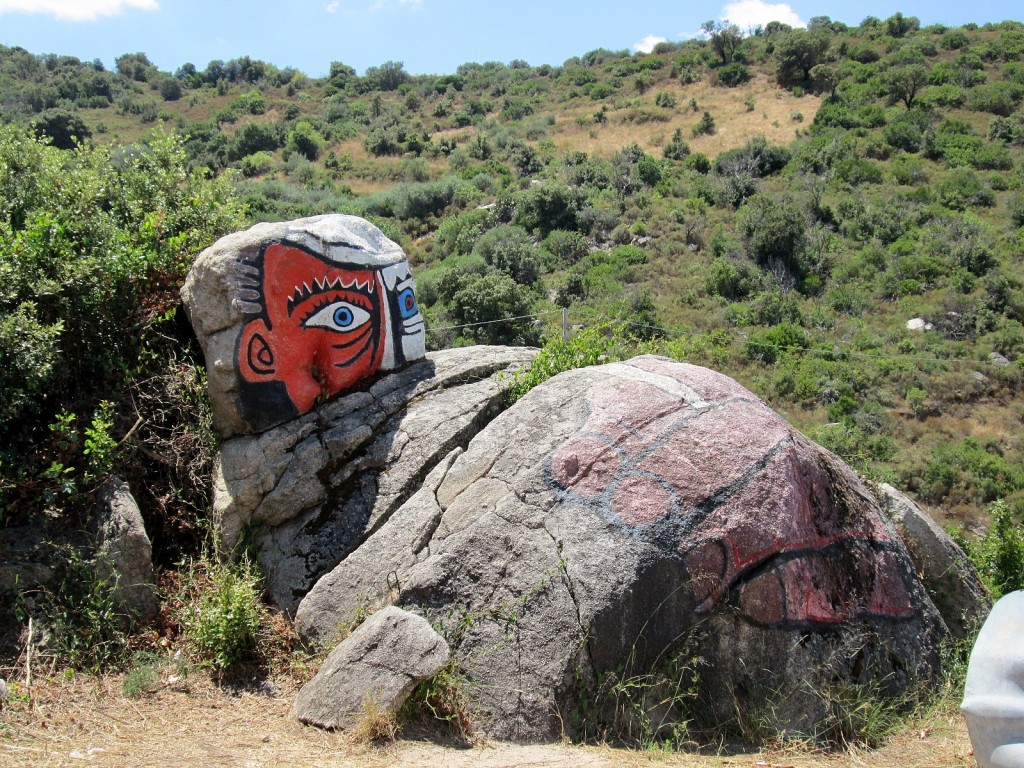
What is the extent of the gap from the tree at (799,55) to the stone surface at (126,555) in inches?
1537

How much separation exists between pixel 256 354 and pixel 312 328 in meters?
0.50

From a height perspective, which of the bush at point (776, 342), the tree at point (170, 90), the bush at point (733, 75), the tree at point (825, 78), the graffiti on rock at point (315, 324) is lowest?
the bush at point (776, 342)

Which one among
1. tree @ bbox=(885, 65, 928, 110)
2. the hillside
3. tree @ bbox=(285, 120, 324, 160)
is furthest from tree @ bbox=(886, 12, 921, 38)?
tree @ bbox=(285, 120, 324, 160)

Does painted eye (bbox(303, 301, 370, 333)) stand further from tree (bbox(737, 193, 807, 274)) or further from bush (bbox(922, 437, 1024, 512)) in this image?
Answer: tree (bbox(737, 193, 807, 274))

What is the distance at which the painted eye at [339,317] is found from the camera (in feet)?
20.5

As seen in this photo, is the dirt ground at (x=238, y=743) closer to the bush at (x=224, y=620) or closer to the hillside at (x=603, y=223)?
the bush at (x=224, y=620)

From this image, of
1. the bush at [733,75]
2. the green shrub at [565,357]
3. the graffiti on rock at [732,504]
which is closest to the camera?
the graffiti on rock at [732,504]

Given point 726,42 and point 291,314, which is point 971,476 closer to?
point 291,314

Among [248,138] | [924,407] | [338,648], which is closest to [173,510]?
[338,648]

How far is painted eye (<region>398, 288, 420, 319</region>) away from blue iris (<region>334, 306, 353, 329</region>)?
531 millimetres

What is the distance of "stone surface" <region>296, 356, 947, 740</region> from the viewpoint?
15.6 ft

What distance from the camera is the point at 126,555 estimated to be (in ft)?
18.0

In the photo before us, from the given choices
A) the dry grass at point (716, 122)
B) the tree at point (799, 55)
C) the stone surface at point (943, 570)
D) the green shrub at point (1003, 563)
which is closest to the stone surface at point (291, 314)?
the stone surface at point (943, 570)

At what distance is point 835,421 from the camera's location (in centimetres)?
1683
